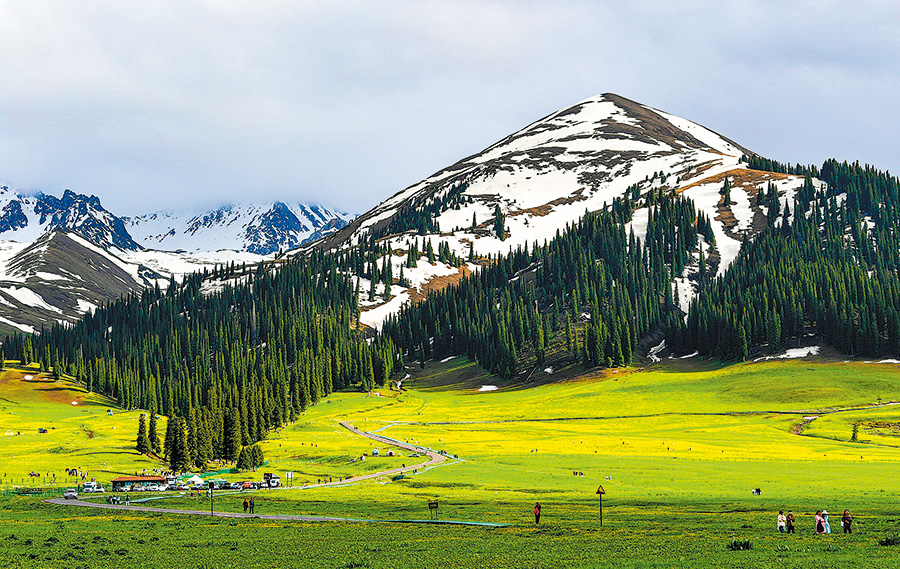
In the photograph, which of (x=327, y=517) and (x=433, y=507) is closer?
(x=433, y=507)

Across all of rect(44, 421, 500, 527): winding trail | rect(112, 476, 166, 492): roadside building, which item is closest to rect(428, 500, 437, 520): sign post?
rect(44, 421, 500, 527): winding trail

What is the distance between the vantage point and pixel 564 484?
78.4m

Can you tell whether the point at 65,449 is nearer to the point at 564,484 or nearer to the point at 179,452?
the point at 179,452

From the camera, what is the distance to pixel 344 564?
38000 millimetres

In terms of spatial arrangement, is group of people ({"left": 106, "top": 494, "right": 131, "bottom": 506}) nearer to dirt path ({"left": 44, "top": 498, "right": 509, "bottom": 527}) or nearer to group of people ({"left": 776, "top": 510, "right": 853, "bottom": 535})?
dirt path ({"left": 44, "top": 498, "right": 509, "bottom": 527})

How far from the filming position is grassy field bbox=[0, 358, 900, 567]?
134ft

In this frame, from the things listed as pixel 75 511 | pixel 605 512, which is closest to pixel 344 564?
pixel 605 512

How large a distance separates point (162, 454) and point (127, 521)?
6765cm

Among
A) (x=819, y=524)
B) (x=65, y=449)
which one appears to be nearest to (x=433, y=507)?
(x=819, y=524)

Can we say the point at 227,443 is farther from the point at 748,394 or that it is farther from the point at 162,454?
the point at 748,394

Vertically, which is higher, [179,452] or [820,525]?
[820,525]

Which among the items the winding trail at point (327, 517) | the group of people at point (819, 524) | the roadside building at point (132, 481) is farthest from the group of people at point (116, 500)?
the group of people at point (819, 524)

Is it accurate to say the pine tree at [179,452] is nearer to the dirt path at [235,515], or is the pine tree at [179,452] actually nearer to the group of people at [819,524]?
the dirt path at [235,515]

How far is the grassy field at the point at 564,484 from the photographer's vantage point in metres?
40.9
